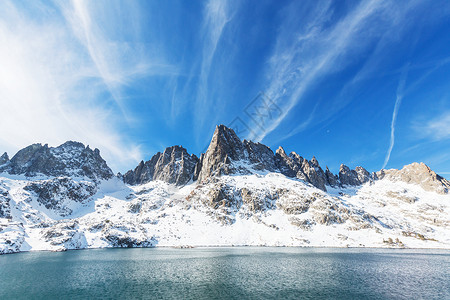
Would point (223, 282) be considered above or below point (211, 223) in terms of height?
below

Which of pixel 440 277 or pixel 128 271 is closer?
pixel 440 277

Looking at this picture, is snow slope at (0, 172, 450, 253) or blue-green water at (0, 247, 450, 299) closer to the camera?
blue-green water at (0, 247, 450, 299)

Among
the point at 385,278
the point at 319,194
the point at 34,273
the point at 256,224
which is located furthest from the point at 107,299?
the point at 319,194

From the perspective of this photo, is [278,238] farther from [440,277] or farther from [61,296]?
[61,296]

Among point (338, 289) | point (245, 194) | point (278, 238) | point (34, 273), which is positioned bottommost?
point (34, 273)

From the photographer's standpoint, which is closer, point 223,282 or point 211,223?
point 223,282

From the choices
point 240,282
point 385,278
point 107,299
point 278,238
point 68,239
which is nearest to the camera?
point 107,299

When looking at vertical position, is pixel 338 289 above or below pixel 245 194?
below

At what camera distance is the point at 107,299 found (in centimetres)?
3625

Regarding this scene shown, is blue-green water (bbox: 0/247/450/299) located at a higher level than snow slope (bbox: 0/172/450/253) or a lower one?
lower

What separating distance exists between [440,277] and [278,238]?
311 feet

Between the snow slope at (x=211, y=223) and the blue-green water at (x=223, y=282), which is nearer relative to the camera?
the blue-green water at (x=223, y=282)

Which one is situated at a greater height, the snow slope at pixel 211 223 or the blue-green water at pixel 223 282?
the snow slope at pixel 211 223

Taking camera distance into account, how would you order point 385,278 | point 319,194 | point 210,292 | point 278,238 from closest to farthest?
point 210,292 < point 385,278 < point 278,238 < point 319,194
